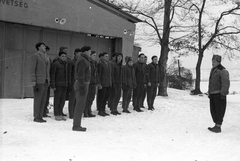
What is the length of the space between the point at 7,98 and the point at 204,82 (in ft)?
105

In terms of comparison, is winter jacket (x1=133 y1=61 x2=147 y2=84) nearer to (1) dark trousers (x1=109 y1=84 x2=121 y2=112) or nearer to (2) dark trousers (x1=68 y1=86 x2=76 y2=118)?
(1) dark trousers (x1=109 y1=84 x2=121 y2=112)

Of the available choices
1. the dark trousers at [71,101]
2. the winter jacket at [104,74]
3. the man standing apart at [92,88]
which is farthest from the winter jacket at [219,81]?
the dark trousers at [71,101]

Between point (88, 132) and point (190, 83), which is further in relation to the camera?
point (190, 83)

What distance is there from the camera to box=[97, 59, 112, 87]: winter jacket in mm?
9797

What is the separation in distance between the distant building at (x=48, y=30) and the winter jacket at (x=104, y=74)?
3.77m

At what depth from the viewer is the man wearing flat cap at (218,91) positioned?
8.39 meters

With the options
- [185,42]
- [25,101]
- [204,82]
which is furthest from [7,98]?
[204,82]

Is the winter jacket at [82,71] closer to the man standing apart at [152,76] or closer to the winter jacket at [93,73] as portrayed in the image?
the winter jacket at [93,73]

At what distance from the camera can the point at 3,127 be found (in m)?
7.07

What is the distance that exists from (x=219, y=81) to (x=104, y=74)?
3.39 meters

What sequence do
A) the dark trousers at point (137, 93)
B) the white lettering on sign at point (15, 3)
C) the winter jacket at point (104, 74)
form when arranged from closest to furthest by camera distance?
the winter jacket at point (104, 74) < the white lettering on sign at point (15, 3) < the dark trousers at point (137, 93)

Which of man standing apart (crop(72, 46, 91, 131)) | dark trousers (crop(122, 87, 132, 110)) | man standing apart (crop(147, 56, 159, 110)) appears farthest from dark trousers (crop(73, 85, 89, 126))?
man standing apart (crop(147, 56, 159, 110))

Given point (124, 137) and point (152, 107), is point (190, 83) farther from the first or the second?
point (124, 137)

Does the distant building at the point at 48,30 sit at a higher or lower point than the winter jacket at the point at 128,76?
higher
